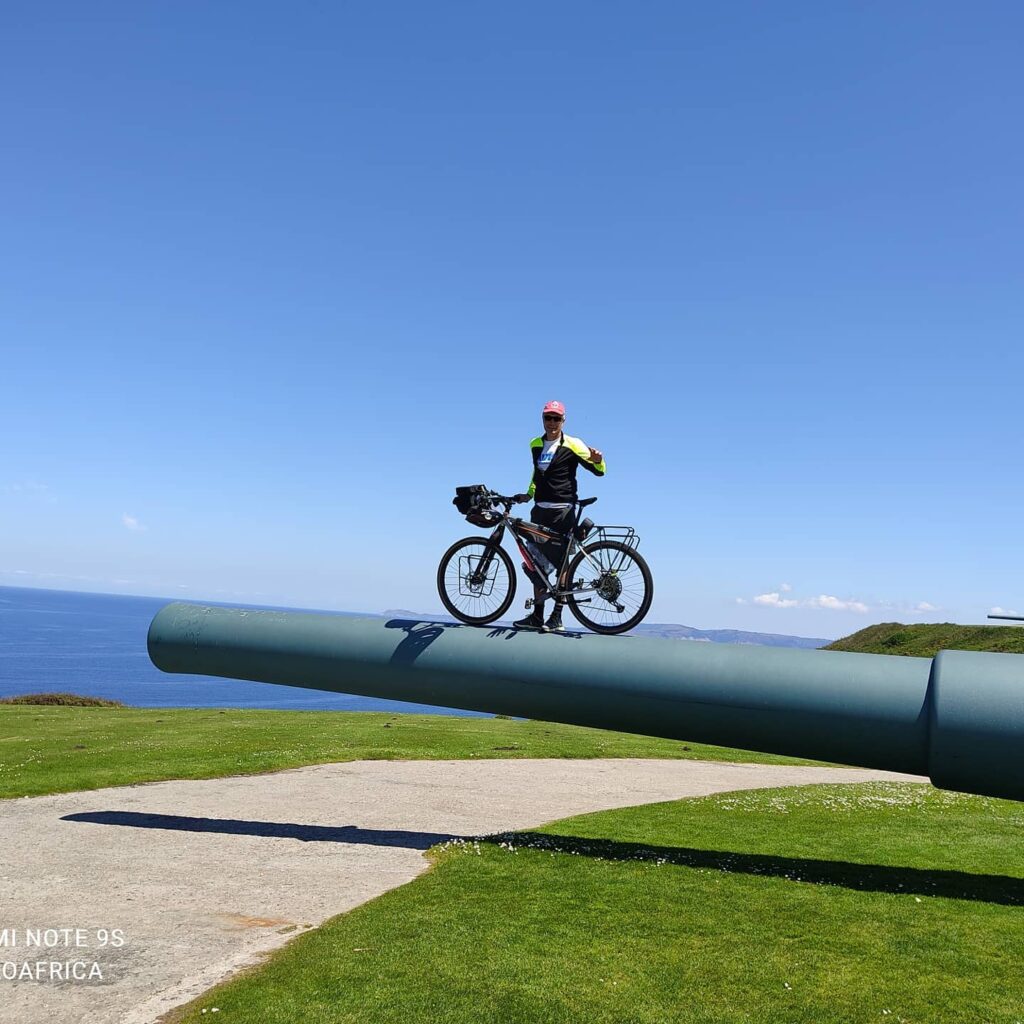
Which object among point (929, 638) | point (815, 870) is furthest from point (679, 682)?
point (929, 638)

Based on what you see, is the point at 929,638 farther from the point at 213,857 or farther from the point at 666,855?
the point at 213,857

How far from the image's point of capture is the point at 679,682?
376 inches

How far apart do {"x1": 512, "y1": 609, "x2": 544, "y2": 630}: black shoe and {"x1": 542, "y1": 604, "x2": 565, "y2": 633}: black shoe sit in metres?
0.11

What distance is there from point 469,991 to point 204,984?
2186 mm

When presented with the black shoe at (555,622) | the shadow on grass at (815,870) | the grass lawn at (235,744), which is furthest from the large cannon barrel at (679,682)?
the grass lawn at (235,744)

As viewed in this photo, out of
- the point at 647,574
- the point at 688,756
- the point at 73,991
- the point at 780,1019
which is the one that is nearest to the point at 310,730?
the point at 688,756

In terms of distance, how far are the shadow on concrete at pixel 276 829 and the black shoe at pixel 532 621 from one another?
3.26 meters

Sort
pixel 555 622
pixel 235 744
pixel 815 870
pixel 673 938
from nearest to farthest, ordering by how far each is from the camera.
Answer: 1. pixel 673 938
2. pixel 815 870
3. pixel 555 622
4. pixel 235 744

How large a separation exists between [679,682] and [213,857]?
243 inches

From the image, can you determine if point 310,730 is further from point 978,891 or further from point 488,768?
point 978,891

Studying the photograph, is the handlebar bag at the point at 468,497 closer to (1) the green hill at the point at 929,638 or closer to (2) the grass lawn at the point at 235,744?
(2) the grass lawn at the point at 235,744

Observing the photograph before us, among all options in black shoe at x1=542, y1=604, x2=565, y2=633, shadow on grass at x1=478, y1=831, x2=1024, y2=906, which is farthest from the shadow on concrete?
black shoe at x1=542, y1=604, x2=565, y2=633

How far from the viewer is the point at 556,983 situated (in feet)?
21.2

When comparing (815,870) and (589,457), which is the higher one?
(589,457)
